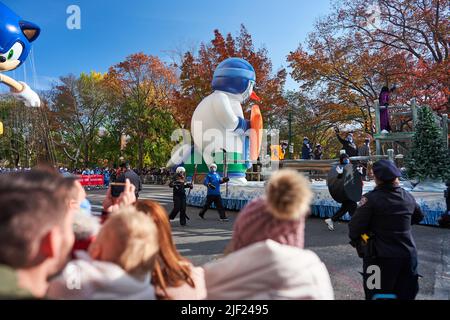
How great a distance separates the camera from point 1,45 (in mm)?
6004

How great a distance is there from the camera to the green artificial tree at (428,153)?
9.09 metres

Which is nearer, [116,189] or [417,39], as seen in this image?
[116,189]

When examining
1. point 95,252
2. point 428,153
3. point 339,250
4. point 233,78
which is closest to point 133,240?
point 95,252

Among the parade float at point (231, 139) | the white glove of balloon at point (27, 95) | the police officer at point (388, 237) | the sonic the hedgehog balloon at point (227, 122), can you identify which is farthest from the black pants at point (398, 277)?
the sonic the hedgehog balloon at point (227, 122)

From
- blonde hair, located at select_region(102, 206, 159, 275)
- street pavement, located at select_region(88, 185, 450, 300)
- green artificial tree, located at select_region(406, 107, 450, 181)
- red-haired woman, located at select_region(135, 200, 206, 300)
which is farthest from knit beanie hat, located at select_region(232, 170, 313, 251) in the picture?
green artificial tree, located at select_region(406, 107, 450, 181)

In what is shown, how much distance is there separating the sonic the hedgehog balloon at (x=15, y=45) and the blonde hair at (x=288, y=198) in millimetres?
6066

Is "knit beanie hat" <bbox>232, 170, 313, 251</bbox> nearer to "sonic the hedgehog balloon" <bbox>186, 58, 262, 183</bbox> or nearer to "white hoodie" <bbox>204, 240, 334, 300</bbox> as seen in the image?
"white hoodie" <bbox>204, 240, 334, 300</bbox>

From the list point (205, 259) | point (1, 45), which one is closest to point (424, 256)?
point (205, 259)

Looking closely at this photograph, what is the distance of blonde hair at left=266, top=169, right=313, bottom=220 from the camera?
149 cm

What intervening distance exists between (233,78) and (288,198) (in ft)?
37.4

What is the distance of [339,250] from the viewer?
224 inches

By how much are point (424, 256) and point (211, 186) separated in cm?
512

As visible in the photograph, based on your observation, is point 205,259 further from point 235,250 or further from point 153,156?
point 153,156

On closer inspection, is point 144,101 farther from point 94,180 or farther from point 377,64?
point 377,64
